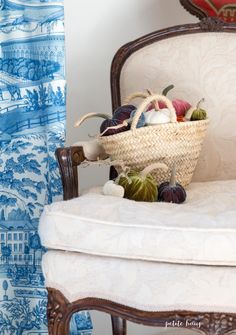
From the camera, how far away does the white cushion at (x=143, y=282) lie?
127 cm

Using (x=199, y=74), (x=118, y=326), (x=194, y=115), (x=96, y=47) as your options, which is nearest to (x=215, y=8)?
(x=199, y=74)

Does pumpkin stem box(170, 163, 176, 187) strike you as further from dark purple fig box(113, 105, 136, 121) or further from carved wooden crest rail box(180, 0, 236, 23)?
carved wooden crest rail box(180, 0, 236, 23)

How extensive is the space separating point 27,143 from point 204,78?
53cm

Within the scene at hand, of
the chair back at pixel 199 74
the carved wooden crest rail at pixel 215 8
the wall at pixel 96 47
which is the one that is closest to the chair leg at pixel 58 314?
the chair back at pixel 199 74

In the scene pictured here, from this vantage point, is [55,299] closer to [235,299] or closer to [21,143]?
[235,299]

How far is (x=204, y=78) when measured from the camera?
192cm

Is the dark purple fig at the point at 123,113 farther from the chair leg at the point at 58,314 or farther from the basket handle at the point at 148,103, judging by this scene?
the chair leg at the point at 58,314

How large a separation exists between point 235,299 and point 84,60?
125 centimetres

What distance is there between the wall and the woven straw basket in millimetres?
642

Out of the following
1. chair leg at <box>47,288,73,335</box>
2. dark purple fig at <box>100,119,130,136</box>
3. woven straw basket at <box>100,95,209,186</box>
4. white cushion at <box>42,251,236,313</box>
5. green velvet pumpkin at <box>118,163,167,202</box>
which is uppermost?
dark purple fig at <box>100,119,130,136</box>

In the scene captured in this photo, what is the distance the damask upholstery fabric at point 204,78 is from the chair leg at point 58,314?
677 mm

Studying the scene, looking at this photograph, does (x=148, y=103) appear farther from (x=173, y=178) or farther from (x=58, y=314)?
(x=58, y=314)

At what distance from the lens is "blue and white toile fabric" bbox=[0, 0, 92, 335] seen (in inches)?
75.8

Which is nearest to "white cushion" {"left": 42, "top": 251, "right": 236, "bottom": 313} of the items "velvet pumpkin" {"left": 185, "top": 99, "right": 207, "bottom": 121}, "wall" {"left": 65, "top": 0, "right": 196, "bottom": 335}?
"velvet pumpkin" {"left": 185, "top": 99, "right": 207, "bottom": 121}
